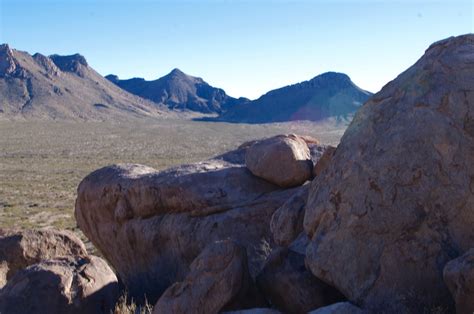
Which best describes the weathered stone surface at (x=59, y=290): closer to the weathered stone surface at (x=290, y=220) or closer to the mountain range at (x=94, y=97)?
the weathered stone surface at (x=290, y=220)

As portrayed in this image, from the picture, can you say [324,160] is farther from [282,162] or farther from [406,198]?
[406,198]

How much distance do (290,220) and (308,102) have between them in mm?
137707

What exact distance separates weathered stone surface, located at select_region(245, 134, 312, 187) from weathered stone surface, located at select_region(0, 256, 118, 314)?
3.16 m

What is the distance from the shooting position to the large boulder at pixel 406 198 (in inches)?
233

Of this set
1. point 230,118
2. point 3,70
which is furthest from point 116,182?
point 230,118

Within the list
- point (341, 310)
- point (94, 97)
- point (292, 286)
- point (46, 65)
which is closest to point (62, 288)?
point (292, 286)

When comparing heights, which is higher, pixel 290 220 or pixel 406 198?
pixel 406 198

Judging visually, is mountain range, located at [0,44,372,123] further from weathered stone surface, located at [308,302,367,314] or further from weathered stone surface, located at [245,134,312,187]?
weathered stone surface, located at [308,302,367,314]

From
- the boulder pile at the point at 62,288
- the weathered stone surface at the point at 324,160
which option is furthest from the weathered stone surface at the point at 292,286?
the weathered stone surface at the point at 324,160

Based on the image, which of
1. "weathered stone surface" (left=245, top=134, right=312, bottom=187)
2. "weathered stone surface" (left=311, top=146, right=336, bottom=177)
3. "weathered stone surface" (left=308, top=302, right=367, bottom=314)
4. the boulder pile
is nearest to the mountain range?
"weathered stone surface" (left=245, top=134, right=312, bottom=187)

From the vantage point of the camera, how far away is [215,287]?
6.53 metres

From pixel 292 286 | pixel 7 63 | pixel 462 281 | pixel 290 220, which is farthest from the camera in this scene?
pixel 7 63

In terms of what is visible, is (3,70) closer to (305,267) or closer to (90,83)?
(90,83)

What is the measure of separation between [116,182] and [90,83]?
153 m
